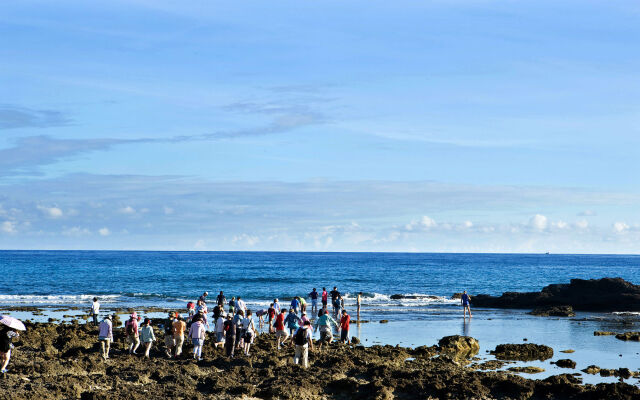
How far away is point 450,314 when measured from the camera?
144 feet

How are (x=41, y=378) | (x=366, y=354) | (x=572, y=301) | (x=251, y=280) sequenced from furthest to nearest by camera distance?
(x=251, y=280)
(x=572, y=301)
(x=366, y=354)
(x=41, y=378)

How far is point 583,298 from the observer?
50.7 metres

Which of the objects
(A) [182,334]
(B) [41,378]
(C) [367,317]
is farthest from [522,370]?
(C) [367,317]

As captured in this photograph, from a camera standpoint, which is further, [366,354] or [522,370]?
[366,354]

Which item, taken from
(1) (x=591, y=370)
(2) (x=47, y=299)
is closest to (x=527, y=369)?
(1) (x=591, y=370)

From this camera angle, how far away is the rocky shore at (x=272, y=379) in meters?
17.9

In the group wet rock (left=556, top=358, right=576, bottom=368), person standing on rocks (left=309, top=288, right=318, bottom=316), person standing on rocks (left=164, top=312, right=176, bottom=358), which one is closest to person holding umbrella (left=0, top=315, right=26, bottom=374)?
person standing on rocks (left=164, top=312, right=176, bottom=358)

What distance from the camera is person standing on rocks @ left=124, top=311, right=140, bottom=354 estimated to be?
23422mm

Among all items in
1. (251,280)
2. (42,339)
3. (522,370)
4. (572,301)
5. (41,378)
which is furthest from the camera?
(251,280)

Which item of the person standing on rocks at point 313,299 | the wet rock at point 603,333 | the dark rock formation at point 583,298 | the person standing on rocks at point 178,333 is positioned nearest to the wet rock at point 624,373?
the wet rock at point 603,333

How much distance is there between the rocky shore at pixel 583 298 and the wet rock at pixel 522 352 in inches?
1006

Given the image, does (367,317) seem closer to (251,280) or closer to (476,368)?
(476,368)

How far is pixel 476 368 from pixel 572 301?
31.2m

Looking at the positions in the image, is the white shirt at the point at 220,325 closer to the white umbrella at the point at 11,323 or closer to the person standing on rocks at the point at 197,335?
the person standing on rocks at the point at 197,335
